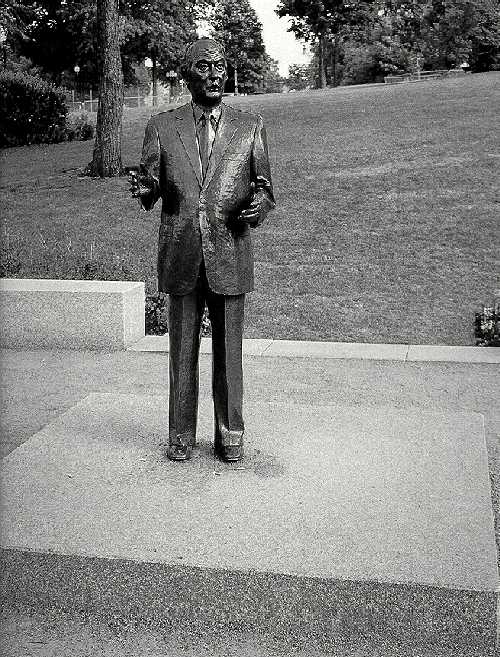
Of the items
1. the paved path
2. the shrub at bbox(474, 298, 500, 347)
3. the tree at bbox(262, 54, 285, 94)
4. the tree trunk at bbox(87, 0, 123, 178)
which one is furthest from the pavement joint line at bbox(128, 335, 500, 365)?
the tree at bbox(262, 54, 285, 94)

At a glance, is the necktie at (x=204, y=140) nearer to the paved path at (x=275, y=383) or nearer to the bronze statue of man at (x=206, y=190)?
the bronze statue of man at (x=206, y=190)

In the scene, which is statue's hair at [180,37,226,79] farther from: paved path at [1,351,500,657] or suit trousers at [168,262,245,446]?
paved path at [1,351,500,657]

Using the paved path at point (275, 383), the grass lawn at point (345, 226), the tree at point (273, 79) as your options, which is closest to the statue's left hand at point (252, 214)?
the paved path at point (275, 383)

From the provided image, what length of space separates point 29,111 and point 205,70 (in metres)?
26.0

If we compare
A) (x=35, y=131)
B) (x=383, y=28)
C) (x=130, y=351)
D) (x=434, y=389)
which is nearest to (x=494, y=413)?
(x=434, y=389)

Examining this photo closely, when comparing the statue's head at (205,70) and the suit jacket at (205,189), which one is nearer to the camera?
the statue's head at (205,70)

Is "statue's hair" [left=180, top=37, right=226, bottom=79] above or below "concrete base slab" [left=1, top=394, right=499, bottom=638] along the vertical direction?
above

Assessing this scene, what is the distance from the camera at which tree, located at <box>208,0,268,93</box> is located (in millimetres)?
58906

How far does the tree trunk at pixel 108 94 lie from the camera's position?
1820 cm

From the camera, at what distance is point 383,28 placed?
5709 cm

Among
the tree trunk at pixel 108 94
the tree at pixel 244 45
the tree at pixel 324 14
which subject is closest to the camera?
the tree trunk at pixel 108 94

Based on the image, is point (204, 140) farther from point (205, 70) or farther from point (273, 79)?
point (273, 79)

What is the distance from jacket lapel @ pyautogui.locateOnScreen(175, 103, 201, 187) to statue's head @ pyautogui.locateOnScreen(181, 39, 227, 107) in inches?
4.4

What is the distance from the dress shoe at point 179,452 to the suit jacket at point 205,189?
0.88m
